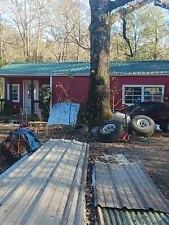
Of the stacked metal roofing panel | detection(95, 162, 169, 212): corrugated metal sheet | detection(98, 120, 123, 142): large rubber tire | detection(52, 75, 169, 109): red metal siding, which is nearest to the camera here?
the stacked metal roofing panel

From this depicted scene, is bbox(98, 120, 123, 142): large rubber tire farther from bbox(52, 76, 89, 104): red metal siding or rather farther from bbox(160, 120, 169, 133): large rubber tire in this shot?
bbox(52, 76, 89, 104): red metal siding

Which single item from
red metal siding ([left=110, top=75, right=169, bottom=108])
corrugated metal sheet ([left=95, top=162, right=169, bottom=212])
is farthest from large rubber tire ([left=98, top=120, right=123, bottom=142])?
red metal siding ([left=110, top=75, right=169, bottom=108])

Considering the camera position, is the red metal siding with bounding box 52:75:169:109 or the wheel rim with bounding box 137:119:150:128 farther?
the red metal siding with bounding box 52:75:169:109

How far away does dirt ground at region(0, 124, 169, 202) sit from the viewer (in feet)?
21.9

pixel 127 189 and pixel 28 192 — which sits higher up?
pixel 28 192

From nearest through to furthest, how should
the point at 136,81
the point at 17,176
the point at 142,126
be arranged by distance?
1. the point at 17,176
2. the point at 142,126
3. the point at 136,81

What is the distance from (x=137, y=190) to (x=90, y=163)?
217cm

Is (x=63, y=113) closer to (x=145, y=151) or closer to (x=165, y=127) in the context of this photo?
(x=165, y=127)

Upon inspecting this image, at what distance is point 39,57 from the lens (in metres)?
37.4

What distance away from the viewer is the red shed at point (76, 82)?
19203 mm

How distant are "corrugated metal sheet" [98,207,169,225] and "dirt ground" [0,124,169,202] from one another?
3.66 feet

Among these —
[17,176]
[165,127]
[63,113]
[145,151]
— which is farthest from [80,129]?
[17,176]

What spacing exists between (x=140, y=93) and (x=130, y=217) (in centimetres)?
1566

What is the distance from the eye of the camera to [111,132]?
1105 centimetres
